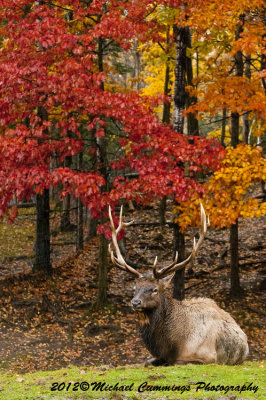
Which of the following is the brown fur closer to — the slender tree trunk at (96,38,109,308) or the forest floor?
the forest floor

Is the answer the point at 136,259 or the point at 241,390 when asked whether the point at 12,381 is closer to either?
the point at 241,390

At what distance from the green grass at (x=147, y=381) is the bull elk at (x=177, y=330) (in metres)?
0.34

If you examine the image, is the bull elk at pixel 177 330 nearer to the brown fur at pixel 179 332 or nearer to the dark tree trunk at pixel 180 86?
the brown fur at pixel 179 332

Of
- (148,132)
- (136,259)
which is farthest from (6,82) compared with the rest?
(136,259)

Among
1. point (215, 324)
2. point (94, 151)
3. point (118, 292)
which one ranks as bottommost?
point (118, 292)

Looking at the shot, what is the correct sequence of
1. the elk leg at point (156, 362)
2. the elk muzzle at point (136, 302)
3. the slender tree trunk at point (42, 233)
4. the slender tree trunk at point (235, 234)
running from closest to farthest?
the elk muzzle at point (136, 302) < the elk leg at point (156, 362) < the slender tree trunk at point (235, 234) < the slender tree trunk at point (42, 233)

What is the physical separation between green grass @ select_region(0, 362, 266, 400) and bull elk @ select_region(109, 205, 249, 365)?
342 mm

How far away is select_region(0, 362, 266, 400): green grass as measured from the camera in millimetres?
5859

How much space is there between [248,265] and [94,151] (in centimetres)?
737

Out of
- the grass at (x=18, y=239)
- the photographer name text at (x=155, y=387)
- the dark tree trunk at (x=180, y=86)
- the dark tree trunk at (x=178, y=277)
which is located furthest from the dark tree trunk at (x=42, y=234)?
the photographer name text at (x=155, y=387)

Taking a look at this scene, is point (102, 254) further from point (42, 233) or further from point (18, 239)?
point (18, 239)

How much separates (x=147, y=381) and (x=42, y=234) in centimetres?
1013

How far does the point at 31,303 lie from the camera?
1409 centimetres

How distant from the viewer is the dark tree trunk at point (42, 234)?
1595cm
